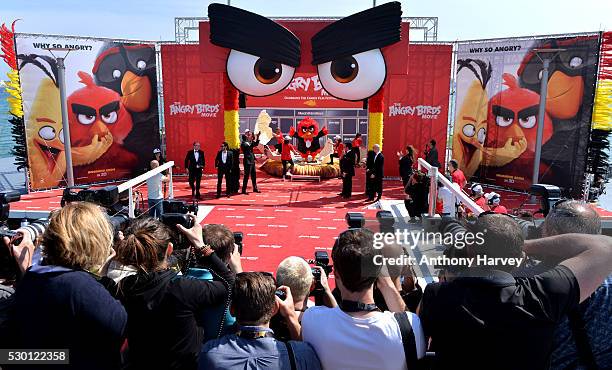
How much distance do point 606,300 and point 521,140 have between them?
434 inches

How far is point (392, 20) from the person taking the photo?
9594 mm

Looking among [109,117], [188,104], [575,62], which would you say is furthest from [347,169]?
[109,117]

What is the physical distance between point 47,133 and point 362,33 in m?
8.08

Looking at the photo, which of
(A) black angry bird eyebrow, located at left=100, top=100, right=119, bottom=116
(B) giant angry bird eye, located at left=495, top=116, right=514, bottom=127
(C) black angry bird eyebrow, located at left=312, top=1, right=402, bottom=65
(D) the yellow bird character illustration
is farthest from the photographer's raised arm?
(A) black angry bird eyebrow, located at left=100, top=100, right=119, bottom=116

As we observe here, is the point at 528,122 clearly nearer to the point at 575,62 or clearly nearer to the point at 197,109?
the point at 575,62

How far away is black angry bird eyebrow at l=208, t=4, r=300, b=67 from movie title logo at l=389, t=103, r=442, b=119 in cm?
493

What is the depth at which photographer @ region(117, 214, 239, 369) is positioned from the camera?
2.14m

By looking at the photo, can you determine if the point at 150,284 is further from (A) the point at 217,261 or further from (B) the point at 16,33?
(B) the point at 16,33

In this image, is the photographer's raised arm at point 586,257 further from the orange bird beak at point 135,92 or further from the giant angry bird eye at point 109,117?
the orange bird beak at point 135,92

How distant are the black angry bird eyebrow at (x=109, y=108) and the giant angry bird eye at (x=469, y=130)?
975cm

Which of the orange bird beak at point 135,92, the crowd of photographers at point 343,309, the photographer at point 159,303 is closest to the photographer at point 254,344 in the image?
the crowd of photographers at point 343,309

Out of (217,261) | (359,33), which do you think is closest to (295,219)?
(359,33)

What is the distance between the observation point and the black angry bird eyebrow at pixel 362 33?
9.62 metres

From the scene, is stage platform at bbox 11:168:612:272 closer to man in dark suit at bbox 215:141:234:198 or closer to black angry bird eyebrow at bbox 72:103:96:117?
man in dark suit at bbox 215:141:234:198
